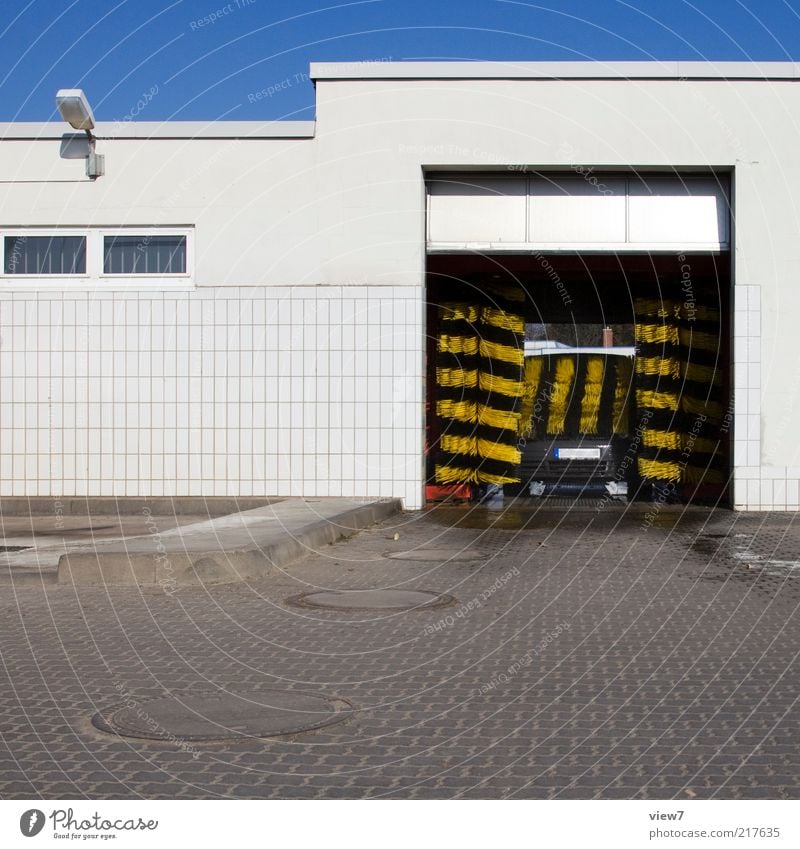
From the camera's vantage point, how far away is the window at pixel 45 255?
16.6 meters

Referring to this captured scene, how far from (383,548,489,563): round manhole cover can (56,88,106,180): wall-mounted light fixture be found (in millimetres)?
7927

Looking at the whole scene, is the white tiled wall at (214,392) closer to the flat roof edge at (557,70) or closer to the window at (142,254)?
the window at (142,254)

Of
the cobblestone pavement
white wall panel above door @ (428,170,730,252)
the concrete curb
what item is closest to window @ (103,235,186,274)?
white wall panel above door @ (428,170,730,252)

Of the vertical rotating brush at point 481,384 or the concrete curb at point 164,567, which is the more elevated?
the vertical rotating brush at point 481,384

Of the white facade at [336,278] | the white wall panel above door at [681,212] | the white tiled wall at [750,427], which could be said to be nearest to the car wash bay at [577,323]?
the white wall panel above door at [681,212]

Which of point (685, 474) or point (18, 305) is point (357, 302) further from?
point (685, 474)

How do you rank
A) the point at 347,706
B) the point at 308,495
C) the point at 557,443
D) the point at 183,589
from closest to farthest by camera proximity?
1. the point at 347,706
2. the point at 183,589
3. the point at 308,495
4. the point at 557,443

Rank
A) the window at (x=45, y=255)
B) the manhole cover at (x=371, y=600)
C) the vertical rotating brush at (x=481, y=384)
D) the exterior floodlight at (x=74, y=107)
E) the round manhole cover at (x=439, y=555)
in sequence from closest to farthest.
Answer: the manhole cover at (x=371, y=600) → the round manhole cover at (x=439, y=555) → the exterior floodlight at (x=74, y=107) → the window at (x=45, y=255) → the vertical rotating brush at (x=481, y=384)

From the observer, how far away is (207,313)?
1633cm

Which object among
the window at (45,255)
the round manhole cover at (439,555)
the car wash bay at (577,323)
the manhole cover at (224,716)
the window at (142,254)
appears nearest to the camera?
the manhole cover at (224,716)

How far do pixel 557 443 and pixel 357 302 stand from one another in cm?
529

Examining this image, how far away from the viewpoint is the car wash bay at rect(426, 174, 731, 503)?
55.0 feet

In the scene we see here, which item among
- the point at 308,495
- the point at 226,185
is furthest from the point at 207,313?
the point at 308,495

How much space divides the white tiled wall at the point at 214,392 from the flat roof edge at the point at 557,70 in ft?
9.75
